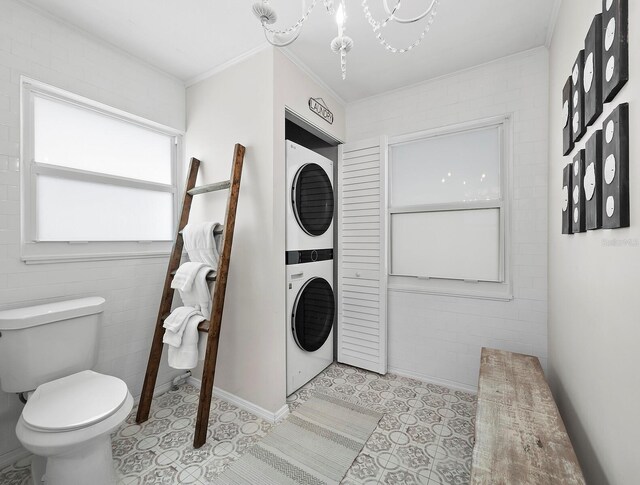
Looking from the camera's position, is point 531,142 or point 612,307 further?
point 531,142

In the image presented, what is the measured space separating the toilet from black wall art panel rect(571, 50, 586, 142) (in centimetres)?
230

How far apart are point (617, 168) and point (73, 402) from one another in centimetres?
222

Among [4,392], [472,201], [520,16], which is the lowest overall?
[4,392]

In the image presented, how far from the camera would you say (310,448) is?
1646mm

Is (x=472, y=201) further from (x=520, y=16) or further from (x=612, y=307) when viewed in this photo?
(x=612, y=307)

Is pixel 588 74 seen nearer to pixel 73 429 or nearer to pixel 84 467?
pixel 73 429

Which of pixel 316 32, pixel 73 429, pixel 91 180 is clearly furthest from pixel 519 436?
pixel 91 180

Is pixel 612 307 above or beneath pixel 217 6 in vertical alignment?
beneath

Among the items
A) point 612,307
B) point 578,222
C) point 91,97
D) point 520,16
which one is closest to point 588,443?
point 612,307

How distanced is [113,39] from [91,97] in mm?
405

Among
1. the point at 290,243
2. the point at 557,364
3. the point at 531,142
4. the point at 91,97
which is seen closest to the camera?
the point at 557,364

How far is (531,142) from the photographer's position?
76.6 inches

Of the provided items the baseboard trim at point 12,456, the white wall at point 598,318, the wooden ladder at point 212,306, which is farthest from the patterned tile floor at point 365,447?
the white wall at point 598,318

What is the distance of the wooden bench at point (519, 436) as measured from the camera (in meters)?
0.88
